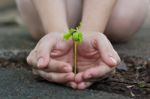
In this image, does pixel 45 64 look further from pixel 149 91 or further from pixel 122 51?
pixel 122 51

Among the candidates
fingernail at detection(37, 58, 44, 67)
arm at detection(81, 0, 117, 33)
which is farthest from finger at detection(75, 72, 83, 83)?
arm at detection(81, 0, 117, 33)

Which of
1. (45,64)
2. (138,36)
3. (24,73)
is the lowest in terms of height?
(138,36)

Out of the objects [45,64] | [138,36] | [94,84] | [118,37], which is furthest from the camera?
[138,36]

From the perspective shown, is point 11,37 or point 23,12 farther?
point 11,37

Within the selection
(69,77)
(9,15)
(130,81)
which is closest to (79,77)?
(69,77)

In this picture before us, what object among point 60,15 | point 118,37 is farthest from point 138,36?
point 60,15

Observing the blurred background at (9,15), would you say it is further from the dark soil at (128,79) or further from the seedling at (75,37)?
the seedling at (75,37)
